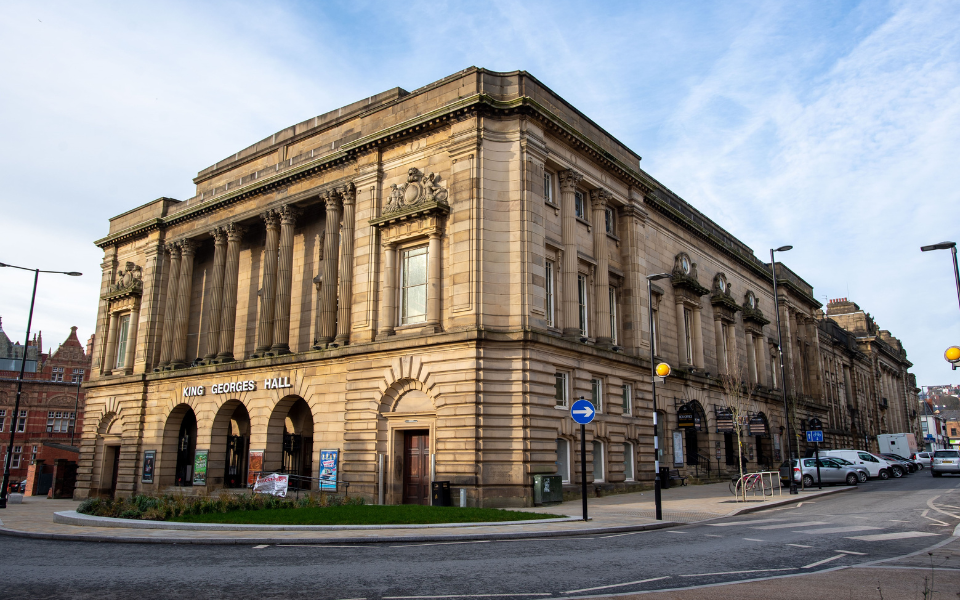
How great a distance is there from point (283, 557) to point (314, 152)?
2669 centimetres

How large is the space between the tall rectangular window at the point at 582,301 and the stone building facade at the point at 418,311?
139 millimetres

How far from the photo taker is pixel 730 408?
136ft

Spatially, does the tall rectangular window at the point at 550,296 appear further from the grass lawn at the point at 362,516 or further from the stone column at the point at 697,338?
the stone column at the point at 697,338

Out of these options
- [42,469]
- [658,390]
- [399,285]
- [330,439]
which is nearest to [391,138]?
[399,285]

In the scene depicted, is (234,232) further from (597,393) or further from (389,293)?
(597,393)

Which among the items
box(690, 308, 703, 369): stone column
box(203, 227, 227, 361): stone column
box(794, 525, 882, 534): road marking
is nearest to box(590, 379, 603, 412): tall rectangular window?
box(690, 308, 703, 369): stone column

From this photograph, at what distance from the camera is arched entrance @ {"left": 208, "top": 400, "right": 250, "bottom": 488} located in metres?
36.6

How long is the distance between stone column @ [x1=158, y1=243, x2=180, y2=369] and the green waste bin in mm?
26865

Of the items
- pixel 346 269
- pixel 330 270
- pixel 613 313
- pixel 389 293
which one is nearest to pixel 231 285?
pixel 330 270

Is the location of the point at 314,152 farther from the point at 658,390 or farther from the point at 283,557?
the point at 283,557

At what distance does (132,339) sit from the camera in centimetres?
4425

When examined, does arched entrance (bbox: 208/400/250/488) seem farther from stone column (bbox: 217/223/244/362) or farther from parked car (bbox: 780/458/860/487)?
parked car (bbox: 780/458/860/487)

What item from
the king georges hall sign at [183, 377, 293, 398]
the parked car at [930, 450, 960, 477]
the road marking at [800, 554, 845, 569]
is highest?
the king georges hall sign at [183, 377, 293, 398]

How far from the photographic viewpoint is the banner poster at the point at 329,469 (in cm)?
2942
